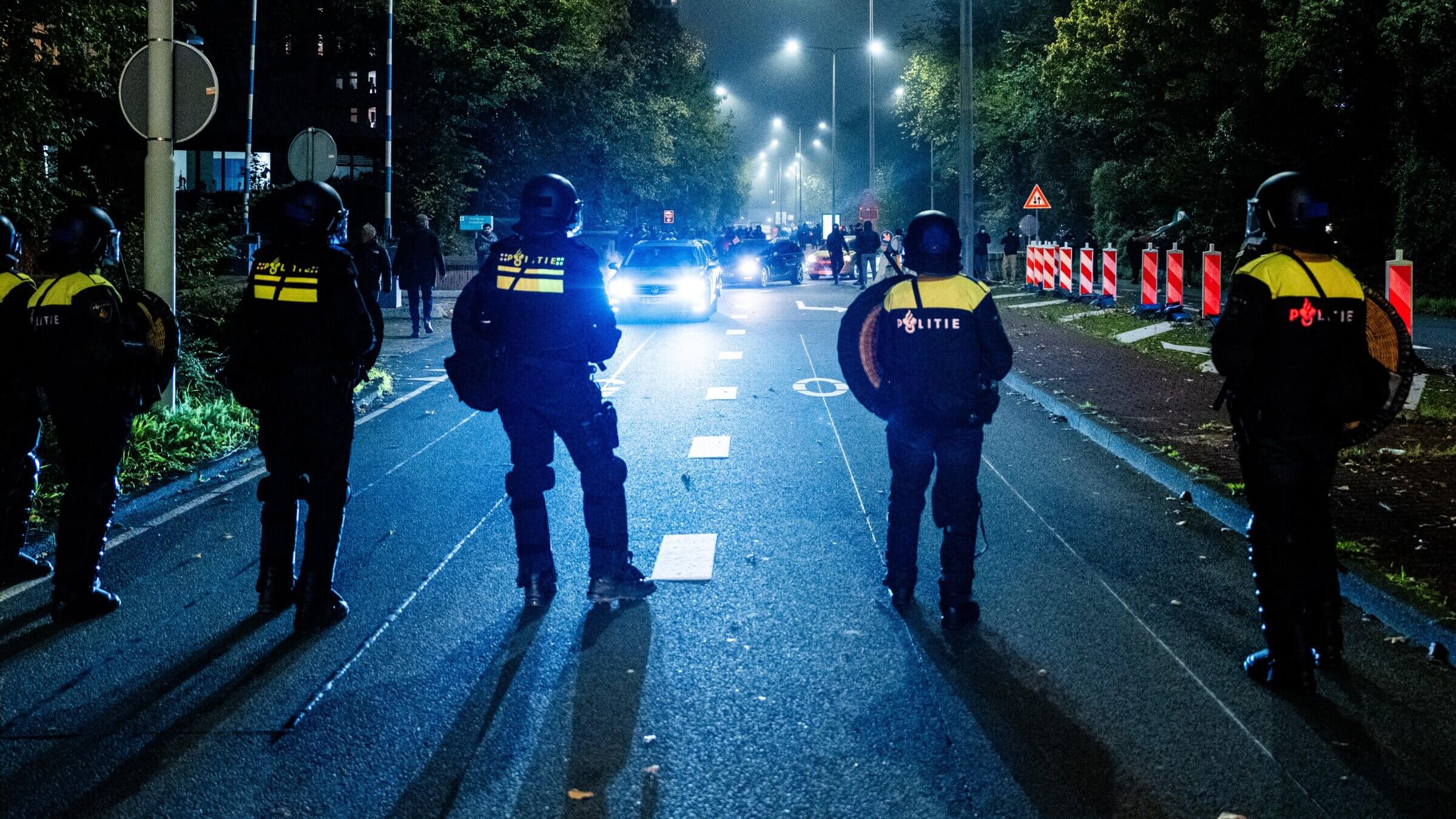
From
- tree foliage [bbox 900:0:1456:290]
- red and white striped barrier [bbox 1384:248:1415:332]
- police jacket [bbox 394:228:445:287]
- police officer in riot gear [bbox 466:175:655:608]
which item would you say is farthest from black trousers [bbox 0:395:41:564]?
tree foliage [bbox 900:0:1456:290]

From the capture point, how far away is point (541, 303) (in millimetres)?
6238

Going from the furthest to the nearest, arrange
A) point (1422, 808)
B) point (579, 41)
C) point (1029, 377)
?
point (579, 41) < point (1029, 377) < point (1422, 808)

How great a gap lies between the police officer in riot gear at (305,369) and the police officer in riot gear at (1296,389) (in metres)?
3.64

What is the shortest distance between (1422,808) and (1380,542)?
11.4ft

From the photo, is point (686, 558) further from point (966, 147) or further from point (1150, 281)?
point (1150, 281)

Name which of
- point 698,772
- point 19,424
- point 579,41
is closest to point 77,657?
point 19,424

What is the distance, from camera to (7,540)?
278 inches

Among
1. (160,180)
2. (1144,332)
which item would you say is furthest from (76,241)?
(1144,332)

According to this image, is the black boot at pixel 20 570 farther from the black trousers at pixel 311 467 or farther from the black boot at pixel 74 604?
the black trousers at pixel 311 467

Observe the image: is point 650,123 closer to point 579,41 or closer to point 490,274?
point 579,41

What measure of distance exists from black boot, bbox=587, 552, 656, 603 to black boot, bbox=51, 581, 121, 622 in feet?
7.34

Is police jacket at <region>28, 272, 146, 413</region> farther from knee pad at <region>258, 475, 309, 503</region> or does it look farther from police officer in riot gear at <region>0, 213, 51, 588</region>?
knee pad at <region>258, 475, 309, 503</region>

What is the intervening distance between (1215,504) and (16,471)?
6.63 m

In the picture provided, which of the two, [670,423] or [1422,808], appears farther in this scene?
[670,423]
